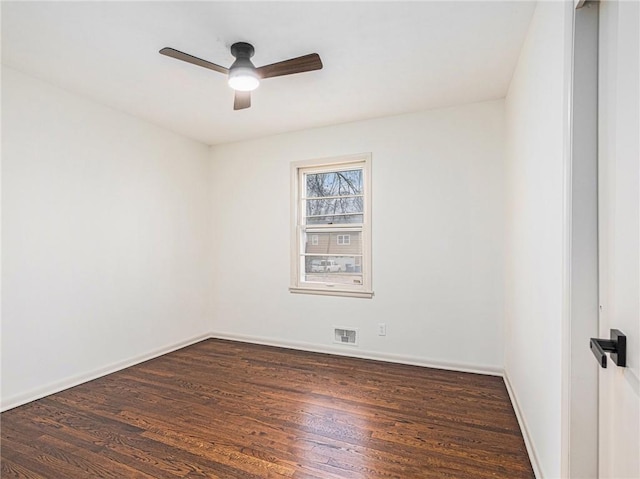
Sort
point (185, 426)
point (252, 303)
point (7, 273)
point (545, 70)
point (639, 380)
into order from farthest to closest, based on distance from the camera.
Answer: point (252, 303), point (7, 273), point (185, 426), point (545, 70), point (639, 380)

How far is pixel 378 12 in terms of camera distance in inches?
77.5

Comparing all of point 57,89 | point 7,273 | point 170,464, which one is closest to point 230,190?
point 57,89

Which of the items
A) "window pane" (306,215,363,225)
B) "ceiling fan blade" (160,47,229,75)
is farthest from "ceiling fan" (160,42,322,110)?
"window pane" (306,215,363,225)

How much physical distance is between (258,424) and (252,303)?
206 centimetres

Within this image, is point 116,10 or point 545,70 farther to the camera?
point 116,10

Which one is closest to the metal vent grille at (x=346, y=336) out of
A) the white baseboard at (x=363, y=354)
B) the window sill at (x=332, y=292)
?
the white baseboard at (x=363, y=354)

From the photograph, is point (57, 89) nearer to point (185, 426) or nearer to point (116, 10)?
point (116, 10)

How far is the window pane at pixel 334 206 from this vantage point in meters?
3.81

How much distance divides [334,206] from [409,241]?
0.96 m

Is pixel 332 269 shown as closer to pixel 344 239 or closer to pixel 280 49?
pixel 344 239

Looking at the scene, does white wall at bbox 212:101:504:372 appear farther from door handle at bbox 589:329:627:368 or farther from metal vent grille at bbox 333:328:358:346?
door handle at bbox 589:329:627:368

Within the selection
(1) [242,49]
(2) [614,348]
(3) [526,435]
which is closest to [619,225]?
(2) [614,348]

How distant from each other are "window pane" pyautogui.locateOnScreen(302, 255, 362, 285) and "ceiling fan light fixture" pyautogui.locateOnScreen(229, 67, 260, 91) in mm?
2130

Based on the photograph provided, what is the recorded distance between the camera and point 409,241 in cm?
348
